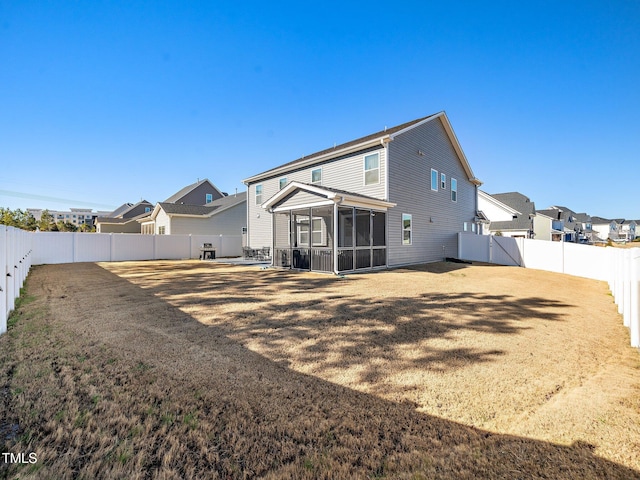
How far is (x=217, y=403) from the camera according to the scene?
2549mm

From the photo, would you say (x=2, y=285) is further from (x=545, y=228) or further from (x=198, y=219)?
(x=545, y=228)

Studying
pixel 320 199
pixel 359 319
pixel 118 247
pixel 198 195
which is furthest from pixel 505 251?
pixel 198 195

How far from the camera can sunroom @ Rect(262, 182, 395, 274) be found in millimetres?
11289

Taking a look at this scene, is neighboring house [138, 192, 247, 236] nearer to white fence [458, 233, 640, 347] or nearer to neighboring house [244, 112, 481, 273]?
neighboring house [244, 112, 481, 273]

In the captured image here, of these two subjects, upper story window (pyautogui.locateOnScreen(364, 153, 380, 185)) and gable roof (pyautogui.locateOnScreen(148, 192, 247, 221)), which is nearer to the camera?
upper story window (pyautogui.locateOnScreen(364, 153, 380, 185))

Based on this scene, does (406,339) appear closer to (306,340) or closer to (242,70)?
(306,340)

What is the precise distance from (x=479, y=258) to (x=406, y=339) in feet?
52.3

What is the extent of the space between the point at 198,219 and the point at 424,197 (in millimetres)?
Result: 19219

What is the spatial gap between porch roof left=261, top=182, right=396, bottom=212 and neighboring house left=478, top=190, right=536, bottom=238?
25.6 metres

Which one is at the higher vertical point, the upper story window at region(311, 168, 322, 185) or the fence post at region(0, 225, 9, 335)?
the upper story window at region(311, 168, 322, 185)

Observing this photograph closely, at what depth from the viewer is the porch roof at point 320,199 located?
11084 mm

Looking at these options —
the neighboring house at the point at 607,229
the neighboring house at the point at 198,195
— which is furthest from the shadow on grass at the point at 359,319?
the neighboring house at the point at 607,229

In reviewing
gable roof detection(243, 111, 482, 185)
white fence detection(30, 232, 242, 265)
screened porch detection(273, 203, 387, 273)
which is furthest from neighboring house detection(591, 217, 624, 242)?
white fence detection(30, 232, 242, 265)

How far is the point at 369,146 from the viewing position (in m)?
13.6
